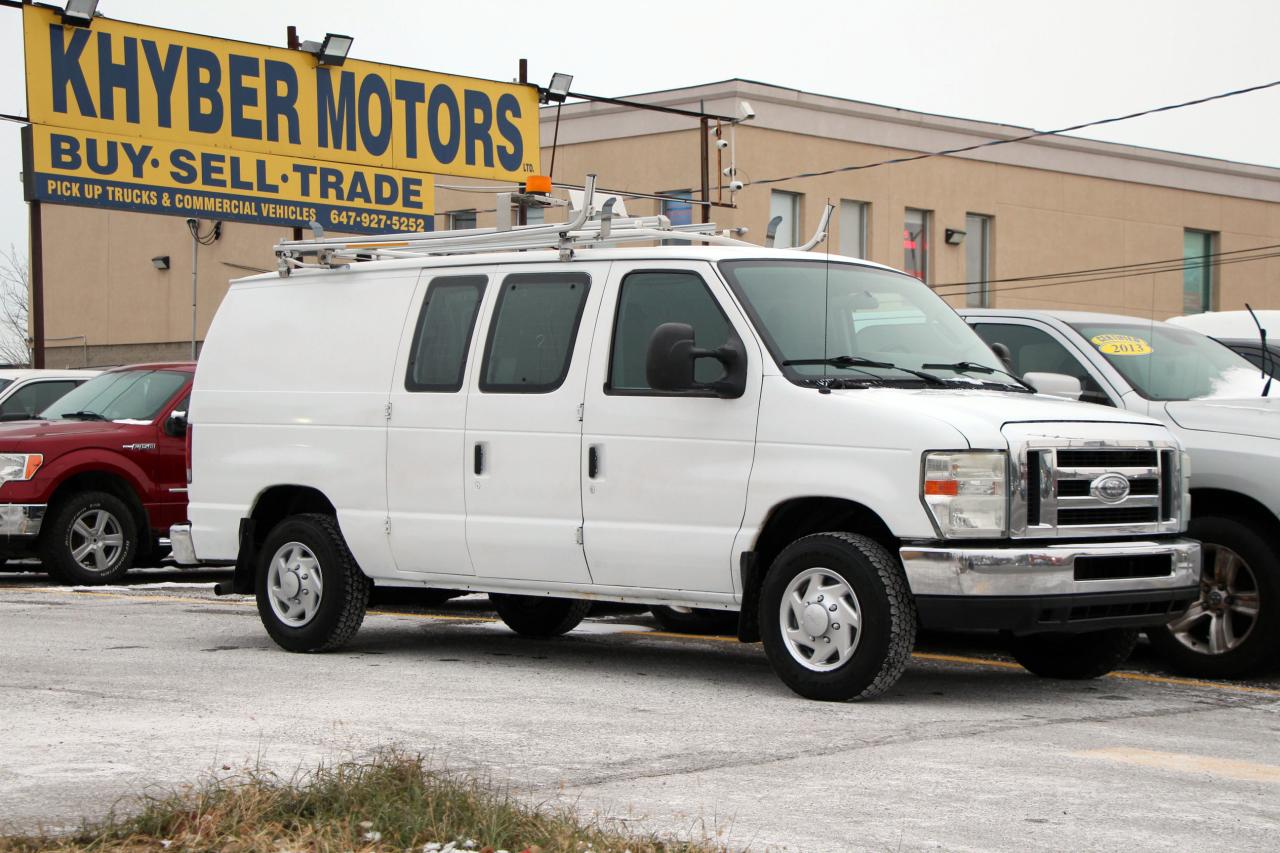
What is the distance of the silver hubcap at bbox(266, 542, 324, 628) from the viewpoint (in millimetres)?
10031

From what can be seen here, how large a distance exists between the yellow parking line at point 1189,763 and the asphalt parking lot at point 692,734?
0.06ft

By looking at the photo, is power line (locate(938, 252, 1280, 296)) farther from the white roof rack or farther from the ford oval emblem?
the ford oval emblem

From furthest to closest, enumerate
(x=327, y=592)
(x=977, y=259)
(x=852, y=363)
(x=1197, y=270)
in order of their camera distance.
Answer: (x=1197, y=270), (x=977, y=259), (x=327, y=592), (x=852, y=363)

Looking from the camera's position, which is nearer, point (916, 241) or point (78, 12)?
point (78, 12)

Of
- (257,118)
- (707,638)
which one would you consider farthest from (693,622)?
(257,118)

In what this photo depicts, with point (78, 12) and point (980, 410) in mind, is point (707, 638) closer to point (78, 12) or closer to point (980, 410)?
point (980, 410)

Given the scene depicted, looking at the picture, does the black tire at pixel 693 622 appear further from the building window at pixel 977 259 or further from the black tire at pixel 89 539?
the building window at pixel 977 259

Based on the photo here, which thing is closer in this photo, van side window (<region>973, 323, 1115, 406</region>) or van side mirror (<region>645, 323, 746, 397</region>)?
van side mirror (<region>645, 323, 746, 397</region>)

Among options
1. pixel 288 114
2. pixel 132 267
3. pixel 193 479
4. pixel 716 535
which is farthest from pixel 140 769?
pixel 132 267

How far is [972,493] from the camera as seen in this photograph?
7.79m

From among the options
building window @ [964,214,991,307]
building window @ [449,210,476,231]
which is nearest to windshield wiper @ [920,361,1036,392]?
building window @ [449,210,476,231]

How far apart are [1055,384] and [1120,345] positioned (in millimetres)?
1012

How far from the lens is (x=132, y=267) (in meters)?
45.4

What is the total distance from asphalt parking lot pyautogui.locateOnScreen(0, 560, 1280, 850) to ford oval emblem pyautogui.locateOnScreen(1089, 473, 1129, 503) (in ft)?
3.08
